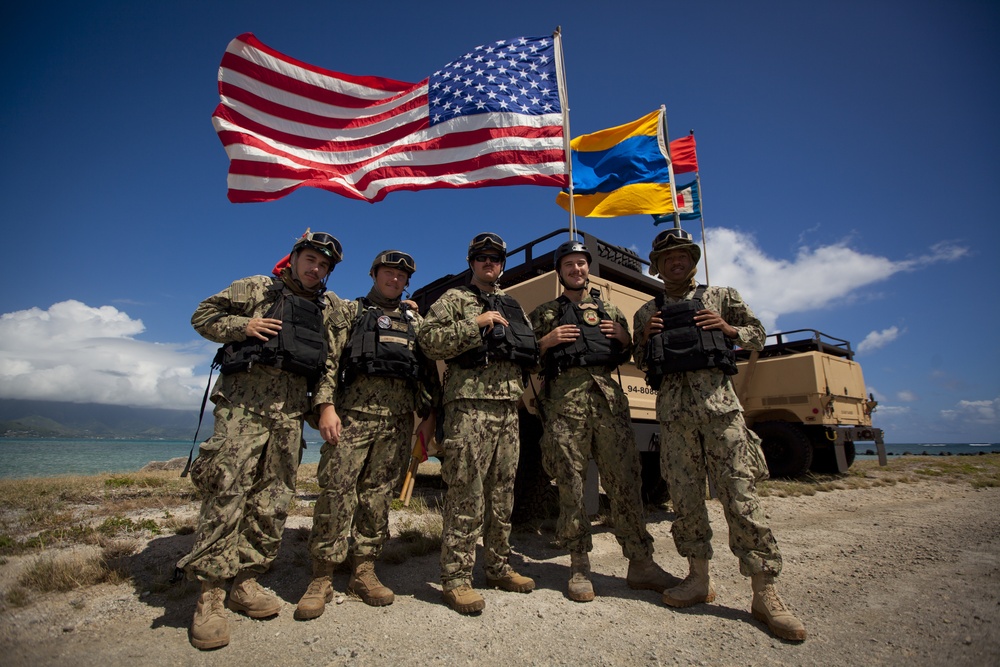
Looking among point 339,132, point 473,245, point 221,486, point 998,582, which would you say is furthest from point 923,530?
point 339,132

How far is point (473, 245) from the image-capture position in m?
3.31

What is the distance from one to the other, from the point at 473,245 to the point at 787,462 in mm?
8065

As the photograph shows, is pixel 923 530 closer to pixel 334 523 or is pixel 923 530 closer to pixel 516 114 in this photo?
pixel 334 523

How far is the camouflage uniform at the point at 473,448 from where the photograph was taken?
111 inches

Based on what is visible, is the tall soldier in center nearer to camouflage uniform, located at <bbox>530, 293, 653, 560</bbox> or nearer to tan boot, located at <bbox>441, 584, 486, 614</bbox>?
tan boot, located at <bbox>441, 584, 486, 614</bbox>

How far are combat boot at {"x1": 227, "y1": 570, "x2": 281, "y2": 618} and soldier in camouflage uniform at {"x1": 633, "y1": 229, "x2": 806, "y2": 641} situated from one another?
89.1 inches

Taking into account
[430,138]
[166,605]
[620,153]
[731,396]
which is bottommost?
[166,605]

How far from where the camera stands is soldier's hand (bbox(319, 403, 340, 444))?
281 centimetres

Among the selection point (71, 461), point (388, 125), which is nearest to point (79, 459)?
point (71, 461)

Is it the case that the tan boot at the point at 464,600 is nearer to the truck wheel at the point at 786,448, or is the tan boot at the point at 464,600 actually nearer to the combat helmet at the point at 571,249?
the combat helmet at the point at 571,249

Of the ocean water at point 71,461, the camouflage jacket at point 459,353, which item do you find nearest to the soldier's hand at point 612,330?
the camouflage jacket at point 459,353

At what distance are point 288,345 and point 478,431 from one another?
1.25 m

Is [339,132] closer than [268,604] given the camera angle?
No

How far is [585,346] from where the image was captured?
10.4ft
